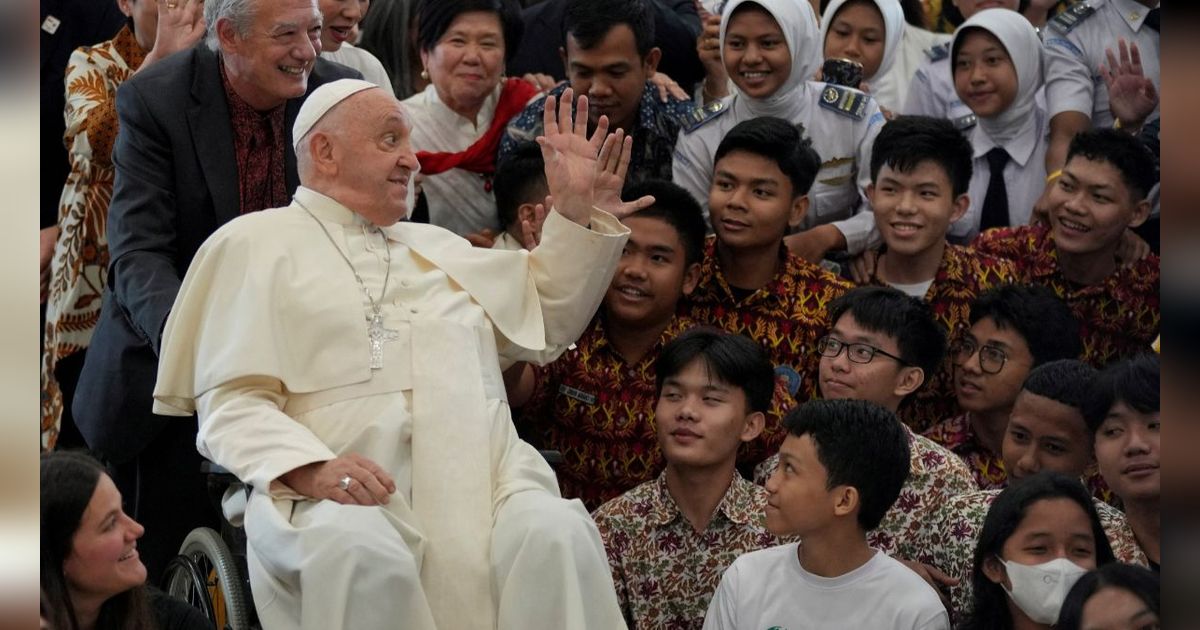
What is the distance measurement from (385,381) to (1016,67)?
3054 mm

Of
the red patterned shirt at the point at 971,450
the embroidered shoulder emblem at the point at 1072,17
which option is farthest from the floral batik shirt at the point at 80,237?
the embroidered shoulder emblem at the point at 1072,17

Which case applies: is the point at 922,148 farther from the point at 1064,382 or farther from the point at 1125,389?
the point at 1125,389

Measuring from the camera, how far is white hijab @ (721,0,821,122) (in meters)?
4.88

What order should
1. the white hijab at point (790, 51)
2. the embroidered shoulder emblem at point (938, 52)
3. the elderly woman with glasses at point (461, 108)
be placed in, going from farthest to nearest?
the embroidered shoulder emblem at point (938, 52)
the white hijab at point (790, 51)
the elderly woman with glasses at point (461, 108)

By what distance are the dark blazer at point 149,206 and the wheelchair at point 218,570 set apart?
40 centimetres

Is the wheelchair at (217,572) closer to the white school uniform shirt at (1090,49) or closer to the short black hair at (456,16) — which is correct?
the short black hair at (456,16)

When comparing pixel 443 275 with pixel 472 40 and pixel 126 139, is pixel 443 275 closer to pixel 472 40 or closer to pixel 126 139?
pixel 126 139

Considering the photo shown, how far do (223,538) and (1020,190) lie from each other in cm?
312

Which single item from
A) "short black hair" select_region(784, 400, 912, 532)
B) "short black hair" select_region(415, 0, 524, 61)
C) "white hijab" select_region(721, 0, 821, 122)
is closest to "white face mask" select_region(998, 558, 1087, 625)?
"short black hair" select_region(784, 400, 912, 532)

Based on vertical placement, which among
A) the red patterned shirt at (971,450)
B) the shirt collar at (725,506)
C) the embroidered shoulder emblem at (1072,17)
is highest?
the embroidered shoulder emblem at (1072,17)

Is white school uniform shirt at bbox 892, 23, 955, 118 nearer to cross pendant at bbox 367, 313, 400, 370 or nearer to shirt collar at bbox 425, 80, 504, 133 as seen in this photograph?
shirt collar at bbox 425, 80, 504, 133

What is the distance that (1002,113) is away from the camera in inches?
207

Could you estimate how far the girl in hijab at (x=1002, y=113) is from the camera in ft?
17.1

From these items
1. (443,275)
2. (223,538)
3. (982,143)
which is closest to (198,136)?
(443,275)
